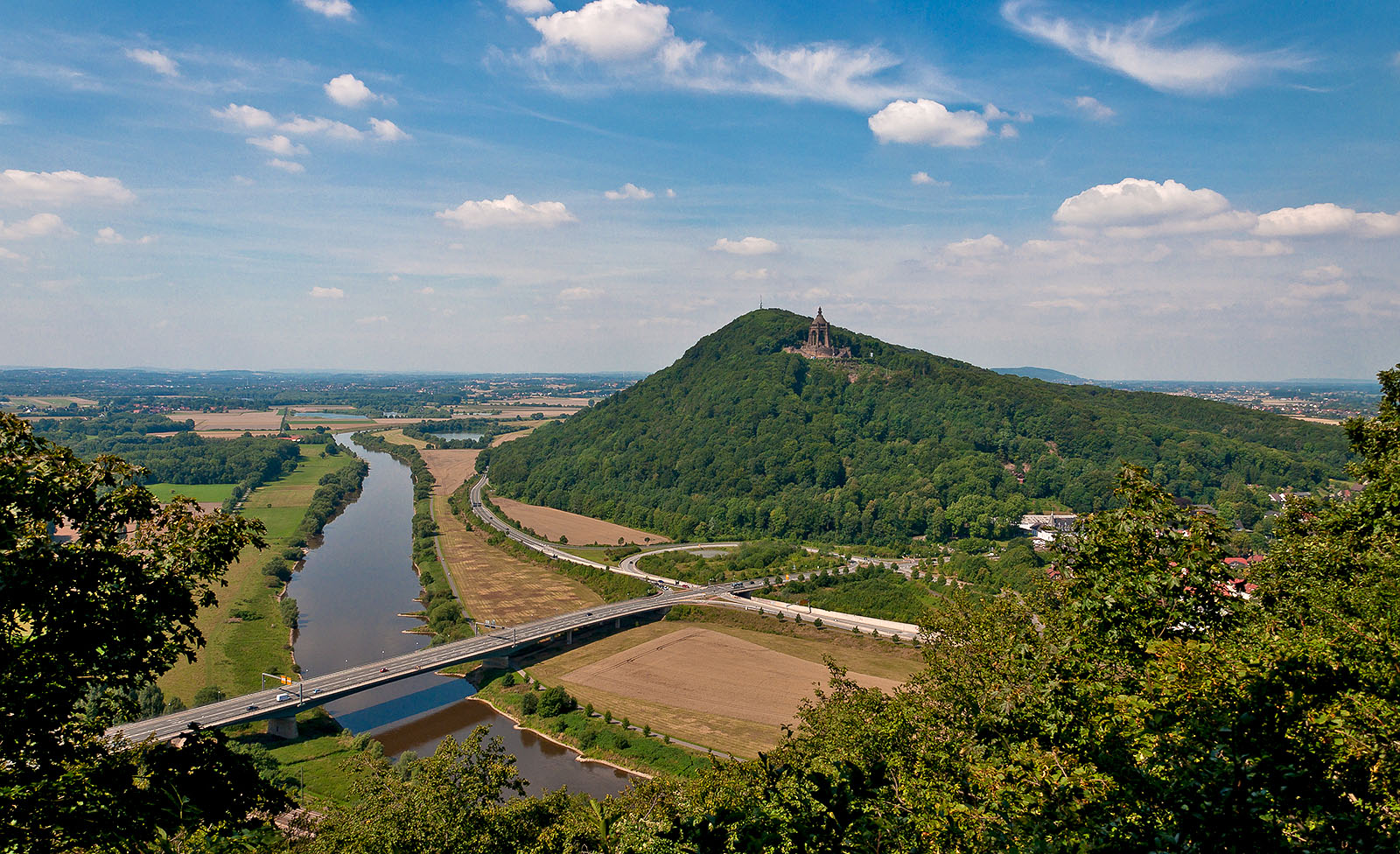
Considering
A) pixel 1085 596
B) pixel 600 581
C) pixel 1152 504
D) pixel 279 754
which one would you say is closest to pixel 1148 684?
pixel 1085 596

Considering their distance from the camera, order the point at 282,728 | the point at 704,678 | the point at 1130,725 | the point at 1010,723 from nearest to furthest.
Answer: the point at 1130,725 → the point at 1010,723 → the point at 282,728 → the point at 704,678

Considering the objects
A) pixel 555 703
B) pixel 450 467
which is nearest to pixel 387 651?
pixel 555 703

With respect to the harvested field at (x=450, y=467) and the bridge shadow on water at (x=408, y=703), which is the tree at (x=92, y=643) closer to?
the bridge shadow on water at (x=408, y=703)

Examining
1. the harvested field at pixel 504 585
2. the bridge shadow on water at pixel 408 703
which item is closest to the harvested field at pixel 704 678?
the bridge shadow on water at pixel 408 703

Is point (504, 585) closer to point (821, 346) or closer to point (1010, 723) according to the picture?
point (1010, 723)

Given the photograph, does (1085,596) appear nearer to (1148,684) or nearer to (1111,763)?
(1148,684)

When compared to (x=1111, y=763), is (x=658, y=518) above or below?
below
